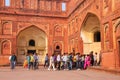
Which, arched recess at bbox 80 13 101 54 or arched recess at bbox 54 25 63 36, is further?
arched recess at bbox 54 25 63 36

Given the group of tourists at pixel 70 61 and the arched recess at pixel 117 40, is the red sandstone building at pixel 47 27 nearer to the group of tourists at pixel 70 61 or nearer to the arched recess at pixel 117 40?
the group of tourists at pixel 70 61

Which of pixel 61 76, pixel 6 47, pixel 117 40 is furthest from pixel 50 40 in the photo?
pixel 61 76

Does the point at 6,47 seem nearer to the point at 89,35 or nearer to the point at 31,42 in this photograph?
the point at 31,42

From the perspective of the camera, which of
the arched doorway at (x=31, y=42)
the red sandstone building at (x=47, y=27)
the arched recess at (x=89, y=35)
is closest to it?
the arched recess at (x=89, y=35)

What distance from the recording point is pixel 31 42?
88.3 feet

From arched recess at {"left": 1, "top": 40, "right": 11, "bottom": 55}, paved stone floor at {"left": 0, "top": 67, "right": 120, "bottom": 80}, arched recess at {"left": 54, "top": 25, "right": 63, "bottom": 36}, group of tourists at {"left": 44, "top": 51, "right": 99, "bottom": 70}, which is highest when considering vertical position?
arched recess at {"left": 54, "top": 25, "right": 63, "bottom": 36}

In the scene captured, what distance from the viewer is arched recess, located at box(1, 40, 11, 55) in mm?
24245

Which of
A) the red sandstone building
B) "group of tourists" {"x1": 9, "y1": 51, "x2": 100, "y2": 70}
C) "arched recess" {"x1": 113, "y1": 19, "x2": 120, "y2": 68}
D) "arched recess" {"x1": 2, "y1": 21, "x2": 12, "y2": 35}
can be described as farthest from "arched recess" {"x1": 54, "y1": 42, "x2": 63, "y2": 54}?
"arched recess" {"x1": 113, "y1": 19, "x2": 120, "y2": 68}

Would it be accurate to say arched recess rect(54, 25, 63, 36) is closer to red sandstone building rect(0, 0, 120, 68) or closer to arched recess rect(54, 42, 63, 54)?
red sandstone building rect(0, 0, 120, 68)

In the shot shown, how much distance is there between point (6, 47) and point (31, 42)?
11.1 ft

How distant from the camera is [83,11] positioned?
2073 centimetres

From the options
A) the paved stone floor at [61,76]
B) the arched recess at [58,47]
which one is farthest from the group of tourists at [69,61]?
the arched recess at [58,47]

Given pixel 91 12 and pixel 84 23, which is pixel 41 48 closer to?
pixel 84 23

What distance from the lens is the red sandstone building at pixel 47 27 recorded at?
853 inches
